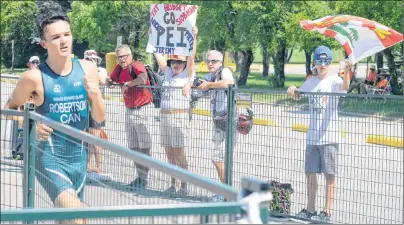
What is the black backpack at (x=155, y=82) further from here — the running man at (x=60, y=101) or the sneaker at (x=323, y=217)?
the running man at (x=60, y=101)

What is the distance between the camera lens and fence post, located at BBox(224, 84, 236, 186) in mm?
10312

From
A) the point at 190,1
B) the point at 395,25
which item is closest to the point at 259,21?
the point at 190,1

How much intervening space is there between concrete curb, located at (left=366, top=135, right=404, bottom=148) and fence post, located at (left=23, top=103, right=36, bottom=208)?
3770 mm

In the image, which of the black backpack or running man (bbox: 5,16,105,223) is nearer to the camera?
running man (bbox: 5,16,105,223)

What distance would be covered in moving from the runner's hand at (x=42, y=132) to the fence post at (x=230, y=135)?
4.01 meters

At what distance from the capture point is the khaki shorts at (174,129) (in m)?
10.8

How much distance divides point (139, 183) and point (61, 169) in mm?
1209

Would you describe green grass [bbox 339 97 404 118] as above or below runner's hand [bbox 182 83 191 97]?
below

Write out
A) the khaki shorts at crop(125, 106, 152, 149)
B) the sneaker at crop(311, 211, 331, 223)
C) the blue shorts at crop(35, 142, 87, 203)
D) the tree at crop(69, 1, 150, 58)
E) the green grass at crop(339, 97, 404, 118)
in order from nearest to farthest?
1. the blue shorts at crop(35, 142, 87, 203)
2. the green grass at crop(339, 97, 404, 118)
3. the sneaker at crop(311, 211, 331, 223)
4. the khaki shorts at crop(125, 106, 152, 149)
5. the tree at crop(69, 1, 150, 58)

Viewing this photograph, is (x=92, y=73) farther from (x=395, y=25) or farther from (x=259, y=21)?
(x=259, y=21)

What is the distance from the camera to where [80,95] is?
6.70 meters

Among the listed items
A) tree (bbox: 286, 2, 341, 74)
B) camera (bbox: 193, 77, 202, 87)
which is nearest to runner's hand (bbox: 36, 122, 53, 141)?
camera (bbox: 193, 77, 202, 87)

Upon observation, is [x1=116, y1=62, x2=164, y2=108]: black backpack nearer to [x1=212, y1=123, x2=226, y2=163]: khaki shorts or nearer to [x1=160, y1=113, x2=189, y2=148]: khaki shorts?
[x1=160, y1=113, x2=189, y2=148]: khaki shorts

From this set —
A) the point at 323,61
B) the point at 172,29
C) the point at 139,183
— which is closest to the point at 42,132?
the point at 139,183
